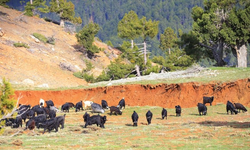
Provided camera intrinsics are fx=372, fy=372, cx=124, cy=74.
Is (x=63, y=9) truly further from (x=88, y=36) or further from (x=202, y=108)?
(x=202, y=108)

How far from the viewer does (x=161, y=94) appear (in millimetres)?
36438

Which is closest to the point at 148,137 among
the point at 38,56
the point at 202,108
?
the point at 202,108

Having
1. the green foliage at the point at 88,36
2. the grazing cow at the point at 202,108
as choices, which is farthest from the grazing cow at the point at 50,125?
the green foliage at the point at 88,36

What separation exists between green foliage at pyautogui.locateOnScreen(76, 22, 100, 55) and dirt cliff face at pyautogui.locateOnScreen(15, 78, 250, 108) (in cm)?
3781

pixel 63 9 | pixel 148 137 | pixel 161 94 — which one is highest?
pixel 63 9

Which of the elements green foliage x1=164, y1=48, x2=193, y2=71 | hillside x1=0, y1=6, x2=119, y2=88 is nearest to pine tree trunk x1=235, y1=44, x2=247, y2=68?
green foliage x1=164, y1=48, x2=193, y2=71

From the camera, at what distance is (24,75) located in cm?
5578

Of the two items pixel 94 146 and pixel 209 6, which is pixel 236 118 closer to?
pixel 94 146

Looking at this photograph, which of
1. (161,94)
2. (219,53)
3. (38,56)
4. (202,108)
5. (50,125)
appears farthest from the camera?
(38,56)

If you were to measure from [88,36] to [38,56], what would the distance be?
1511 cm

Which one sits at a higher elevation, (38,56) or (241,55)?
(38,56)

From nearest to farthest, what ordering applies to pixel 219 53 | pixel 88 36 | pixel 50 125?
1. pixel 50 125
2. pixel 219 53
3. pixel 88 36

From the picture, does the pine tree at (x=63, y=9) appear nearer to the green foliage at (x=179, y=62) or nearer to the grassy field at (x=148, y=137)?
the green foliage at (x=179, y=62)

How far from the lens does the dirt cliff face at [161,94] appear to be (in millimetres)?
32625
